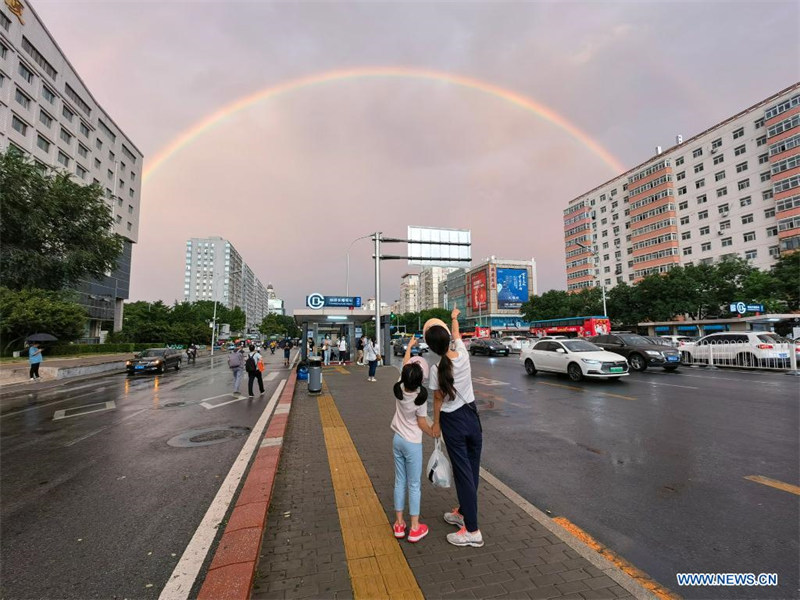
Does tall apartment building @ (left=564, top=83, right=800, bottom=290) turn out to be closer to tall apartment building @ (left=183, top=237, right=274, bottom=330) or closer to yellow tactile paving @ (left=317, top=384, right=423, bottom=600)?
yellow tactile paving @ (left=317, top=384, right=423, bottom=600)

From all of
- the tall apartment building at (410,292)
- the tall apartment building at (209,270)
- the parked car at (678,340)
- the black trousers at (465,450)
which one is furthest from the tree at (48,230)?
the tall apartment building at (410,292)

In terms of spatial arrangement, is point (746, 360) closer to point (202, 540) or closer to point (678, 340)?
point (678, 340)

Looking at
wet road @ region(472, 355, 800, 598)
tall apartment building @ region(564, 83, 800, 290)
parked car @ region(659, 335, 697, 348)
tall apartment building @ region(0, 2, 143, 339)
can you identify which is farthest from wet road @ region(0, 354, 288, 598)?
tall apartment building @ region(564, 83, 800, 290)

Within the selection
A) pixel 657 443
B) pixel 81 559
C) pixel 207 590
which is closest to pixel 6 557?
pixel 81 559

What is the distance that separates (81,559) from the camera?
304 centimetres

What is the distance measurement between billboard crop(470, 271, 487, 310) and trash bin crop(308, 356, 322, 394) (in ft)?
303

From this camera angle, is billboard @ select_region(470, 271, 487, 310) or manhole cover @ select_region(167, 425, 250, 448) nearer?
manhole cover @ select_region(167, 425, 250, 448)

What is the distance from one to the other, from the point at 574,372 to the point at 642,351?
16.0 feet

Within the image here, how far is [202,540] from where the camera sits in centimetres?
328

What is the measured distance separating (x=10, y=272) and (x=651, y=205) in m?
82.4

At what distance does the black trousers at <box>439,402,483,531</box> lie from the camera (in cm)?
305

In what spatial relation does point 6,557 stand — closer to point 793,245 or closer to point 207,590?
point 207,590

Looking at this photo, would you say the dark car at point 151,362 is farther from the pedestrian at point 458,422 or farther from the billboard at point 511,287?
the billboard at point 511,287

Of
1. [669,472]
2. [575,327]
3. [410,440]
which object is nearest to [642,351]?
[669,472]
